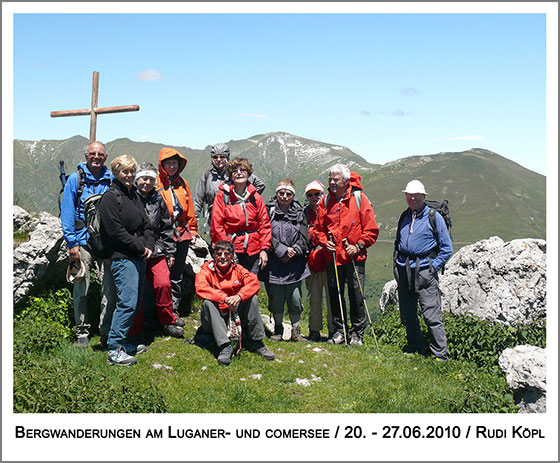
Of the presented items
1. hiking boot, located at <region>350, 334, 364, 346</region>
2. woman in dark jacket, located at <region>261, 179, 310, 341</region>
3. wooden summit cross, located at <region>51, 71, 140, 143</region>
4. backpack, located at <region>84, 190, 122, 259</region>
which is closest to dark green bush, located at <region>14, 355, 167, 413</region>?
backpack, located at <region>84, 190, 122, 259</region>

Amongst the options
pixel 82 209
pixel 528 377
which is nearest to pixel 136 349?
pixel 82 209

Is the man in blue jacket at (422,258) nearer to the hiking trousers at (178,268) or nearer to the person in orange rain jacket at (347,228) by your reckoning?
the person in orange rain jacket at (347,228)

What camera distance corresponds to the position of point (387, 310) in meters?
12.1

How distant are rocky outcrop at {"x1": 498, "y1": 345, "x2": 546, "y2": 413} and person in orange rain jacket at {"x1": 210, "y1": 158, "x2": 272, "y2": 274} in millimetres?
4483

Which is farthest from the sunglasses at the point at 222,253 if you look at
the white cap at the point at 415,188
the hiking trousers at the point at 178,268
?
the white cap at the point at 415,188

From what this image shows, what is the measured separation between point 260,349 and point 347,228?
2.77m

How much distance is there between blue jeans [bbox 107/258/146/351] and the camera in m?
7.68

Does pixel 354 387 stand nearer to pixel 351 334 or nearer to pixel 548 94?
pixel 351 334

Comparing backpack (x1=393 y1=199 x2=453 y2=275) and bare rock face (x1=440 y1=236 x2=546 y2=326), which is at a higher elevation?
backpack (x1=393 y1=199 x2=453 y2=275)

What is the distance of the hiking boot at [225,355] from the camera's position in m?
8.14

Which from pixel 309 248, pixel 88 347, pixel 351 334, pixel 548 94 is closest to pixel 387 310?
pixel 351 334

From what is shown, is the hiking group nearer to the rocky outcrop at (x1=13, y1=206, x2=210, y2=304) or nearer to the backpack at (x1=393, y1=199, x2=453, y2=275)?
the backpack at (x1=393, y1=199, x2=453, y2=275)

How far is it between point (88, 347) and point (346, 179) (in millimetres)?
5623

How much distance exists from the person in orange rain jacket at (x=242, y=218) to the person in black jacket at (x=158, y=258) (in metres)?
0.88
